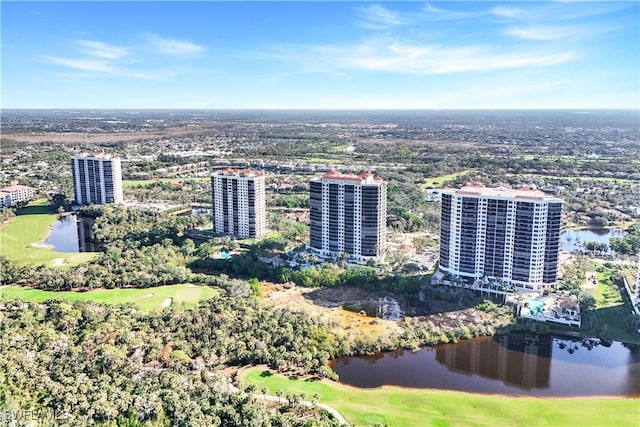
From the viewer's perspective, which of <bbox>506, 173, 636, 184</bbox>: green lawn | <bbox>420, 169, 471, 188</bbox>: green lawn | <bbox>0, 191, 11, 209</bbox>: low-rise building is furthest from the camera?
<bbox>506, 173, 636, 184</bbox>: green lawn

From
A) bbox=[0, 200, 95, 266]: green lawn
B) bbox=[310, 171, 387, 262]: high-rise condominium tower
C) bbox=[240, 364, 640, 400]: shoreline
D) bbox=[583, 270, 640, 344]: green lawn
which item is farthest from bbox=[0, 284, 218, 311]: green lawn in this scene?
bbox=[583, 270, 640, 344]: green lawn

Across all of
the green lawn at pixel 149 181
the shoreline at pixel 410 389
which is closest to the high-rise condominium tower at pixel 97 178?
the green lawn at pixel 149 181

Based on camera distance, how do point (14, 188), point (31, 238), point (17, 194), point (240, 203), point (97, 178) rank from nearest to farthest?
point (240, 203), point (31, 238), point (97, 178), point (17, 194), point (14, 188)

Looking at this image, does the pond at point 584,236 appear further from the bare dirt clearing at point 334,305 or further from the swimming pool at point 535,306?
the bare dirt clearing at point 334,305

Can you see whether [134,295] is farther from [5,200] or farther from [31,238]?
[5,200]

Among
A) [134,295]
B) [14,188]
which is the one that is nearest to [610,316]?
[134,295]

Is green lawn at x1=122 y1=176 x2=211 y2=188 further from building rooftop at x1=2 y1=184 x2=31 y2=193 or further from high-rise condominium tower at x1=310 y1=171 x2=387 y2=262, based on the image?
high-rise condominium tower at x1=310 y1=171 x2=387 y2=262
